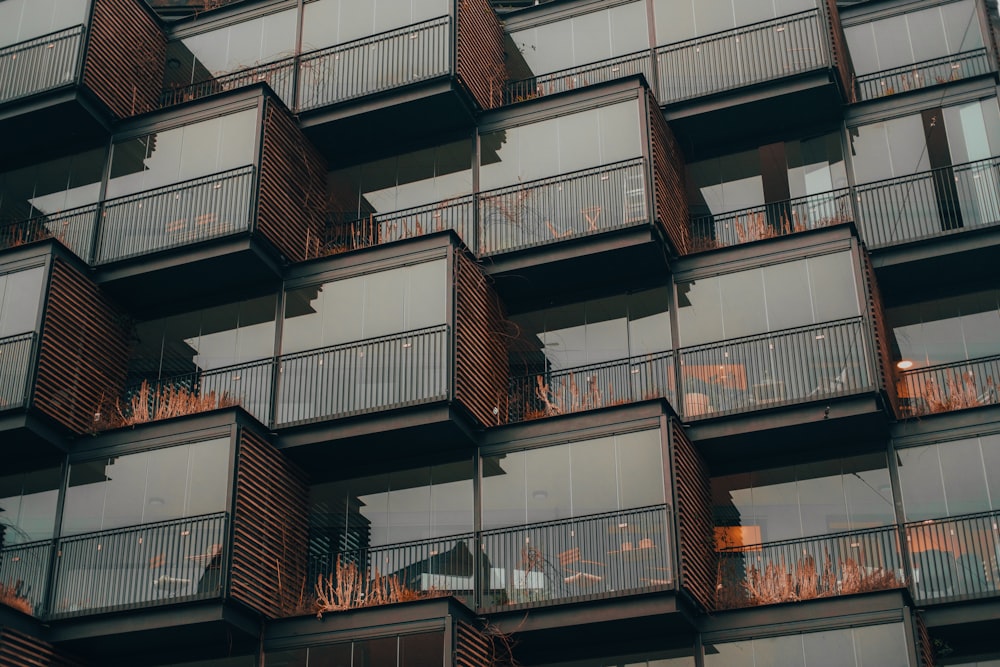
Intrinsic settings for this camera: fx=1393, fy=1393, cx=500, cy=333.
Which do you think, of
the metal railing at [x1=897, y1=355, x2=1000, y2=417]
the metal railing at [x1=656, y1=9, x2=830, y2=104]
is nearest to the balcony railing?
the metal railing at [x1=656, y1=9, x2=830, y2=104]

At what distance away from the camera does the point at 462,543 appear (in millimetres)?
25734

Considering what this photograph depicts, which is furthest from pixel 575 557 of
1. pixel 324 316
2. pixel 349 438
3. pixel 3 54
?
pixel 3 54

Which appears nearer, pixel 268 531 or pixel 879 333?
pixel 268 531

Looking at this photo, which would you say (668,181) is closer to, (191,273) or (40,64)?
(191,273)

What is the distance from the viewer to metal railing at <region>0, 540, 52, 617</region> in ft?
82.8

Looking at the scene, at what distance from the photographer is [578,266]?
92.2 ft

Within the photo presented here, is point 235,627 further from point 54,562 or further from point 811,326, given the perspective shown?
point 811,326

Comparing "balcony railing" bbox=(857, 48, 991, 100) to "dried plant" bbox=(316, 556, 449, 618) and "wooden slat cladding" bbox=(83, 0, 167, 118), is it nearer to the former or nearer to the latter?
"dried plant" bbox=(316, 556, 449, 618)

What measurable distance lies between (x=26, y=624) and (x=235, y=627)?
3.69 metres

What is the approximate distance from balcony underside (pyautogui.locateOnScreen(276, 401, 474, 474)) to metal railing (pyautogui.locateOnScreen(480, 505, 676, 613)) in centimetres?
227

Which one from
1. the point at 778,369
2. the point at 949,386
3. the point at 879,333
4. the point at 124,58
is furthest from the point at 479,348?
the point at 124,58

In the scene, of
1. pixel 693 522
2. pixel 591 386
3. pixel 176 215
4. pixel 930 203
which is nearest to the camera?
pixel 693 522

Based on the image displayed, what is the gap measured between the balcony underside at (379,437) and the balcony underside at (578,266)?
3571 mm

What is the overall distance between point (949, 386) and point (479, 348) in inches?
356
